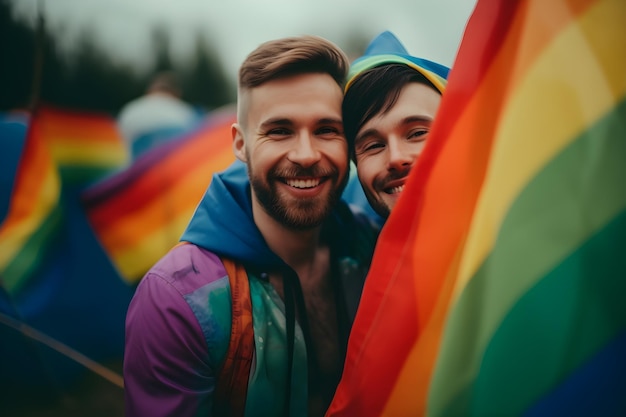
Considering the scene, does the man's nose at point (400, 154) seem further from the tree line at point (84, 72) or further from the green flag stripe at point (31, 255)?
the green flag stripe at point (31, 255)

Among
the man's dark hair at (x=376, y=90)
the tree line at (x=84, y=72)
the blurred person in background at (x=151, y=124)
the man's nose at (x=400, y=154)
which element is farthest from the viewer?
the blurred person in background at (x=151, y=124)

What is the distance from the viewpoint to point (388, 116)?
6.02ft

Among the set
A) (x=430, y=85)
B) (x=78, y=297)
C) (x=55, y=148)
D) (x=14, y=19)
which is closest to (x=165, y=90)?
(x=14, y=19)

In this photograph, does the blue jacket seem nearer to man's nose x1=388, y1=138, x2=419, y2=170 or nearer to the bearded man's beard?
the bearded man's beard

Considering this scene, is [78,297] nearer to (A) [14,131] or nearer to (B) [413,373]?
(A) [14,131]

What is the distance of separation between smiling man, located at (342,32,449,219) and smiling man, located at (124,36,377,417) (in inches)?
3.3

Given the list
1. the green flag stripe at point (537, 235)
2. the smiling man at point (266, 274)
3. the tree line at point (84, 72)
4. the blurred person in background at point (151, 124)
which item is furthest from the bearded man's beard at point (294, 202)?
the blurred person in background at point (151, 124)

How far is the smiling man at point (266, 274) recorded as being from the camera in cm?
159

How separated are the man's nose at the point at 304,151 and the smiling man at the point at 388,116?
0.21 metres

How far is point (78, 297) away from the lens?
3.72 metres

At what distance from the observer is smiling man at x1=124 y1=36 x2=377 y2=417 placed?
5.22 ft

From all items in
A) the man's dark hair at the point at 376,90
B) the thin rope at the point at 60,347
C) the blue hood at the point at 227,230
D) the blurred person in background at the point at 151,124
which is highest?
the man's dark hair at the point at 376,90

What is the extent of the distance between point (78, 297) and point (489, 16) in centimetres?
366

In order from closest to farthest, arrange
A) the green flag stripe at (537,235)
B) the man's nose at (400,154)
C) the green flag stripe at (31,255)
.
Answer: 1. the green flag stripe at (537,235)
2. the man's nose at (400,154)
3. the green flag stripe at (31,255)
